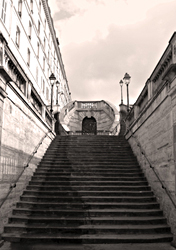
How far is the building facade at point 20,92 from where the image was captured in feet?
24.6

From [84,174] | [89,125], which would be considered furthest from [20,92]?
[89,125]

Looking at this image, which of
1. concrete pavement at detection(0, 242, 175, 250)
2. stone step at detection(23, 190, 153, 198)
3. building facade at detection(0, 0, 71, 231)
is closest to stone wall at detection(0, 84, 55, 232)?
building facade at detection(0, 0, 71, 231)

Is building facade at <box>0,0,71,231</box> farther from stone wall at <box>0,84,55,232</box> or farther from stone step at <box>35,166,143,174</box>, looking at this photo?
stone step at <box>35,166,143,174</box>

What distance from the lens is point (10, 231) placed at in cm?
746

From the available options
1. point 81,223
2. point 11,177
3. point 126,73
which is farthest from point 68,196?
point 126,73

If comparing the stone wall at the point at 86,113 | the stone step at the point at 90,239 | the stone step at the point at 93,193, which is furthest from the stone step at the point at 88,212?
the stone wall at the point at 86,113

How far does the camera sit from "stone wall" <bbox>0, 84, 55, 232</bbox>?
7.57 m

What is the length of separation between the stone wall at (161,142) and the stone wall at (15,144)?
5102 millimetres

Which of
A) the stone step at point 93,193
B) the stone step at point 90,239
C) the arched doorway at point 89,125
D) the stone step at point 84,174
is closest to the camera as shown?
the stone step at point 90,239

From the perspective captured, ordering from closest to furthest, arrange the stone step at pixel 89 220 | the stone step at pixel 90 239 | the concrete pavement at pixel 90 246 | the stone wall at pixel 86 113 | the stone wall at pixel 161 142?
1. the concrete pavement at pixel 90 246
2. the stone step at pixel 90 239
3. the stone wall at pixel 161 142
4. the stone step at pixel 89 220
5. the stone wall at pixel 86 113

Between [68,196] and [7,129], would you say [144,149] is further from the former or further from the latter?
[7,129]

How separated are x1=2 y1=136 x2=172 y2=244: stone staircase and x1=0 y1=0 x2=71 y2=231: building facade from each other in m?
1.18

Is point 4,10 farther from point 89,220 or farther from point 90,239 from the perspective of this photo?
point 90,239

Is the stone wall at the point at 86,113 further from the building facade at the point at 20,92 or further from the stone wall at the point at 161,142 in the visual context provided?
the stone wall at the point at 161,142
